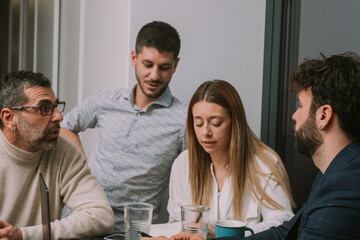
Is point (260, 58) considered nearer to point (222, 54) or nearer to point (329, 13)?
point (222, 54)

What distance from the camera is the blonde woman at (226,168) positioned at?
1.97 m

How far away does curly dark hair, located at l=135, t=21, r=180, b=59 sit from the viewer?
7.74 ft

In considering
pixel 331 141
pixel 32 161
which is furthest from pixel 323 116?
pixel 32 161

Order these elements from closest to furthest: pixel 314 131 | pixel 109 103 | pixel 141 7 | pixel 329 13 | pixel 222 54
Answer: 1. pixel 314 131
2. pixel 329 13
3. pixel 109 103
4. pixel 141 7
5. pixel 222 54

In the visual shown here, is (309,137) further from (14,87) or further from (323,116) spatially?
(14,87)

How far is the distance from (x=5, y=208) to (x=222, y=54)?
5.65 feet

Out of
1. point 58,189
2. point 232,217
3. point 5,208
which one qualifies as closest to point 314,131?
point 232,217

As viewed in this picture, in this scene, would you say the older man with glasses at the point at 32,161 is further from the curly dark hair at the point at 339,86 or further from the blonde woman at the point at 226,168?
the curly dark hair at the point at 339,86

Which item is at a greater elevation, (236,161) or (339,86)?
(339,86)

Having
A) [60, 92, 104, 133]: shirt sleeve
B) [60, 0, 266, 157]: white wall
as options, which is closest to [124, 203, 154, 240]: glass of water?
[60, 92, 104, 133]: shirt sleeve

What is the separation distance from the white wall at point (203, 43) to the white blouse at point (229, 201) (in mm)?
840

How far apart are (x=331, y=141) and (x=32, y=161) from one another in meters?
1.29

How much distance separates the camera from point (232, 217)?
2.03m

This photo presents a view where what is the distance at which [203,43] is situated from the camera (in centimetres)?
291
